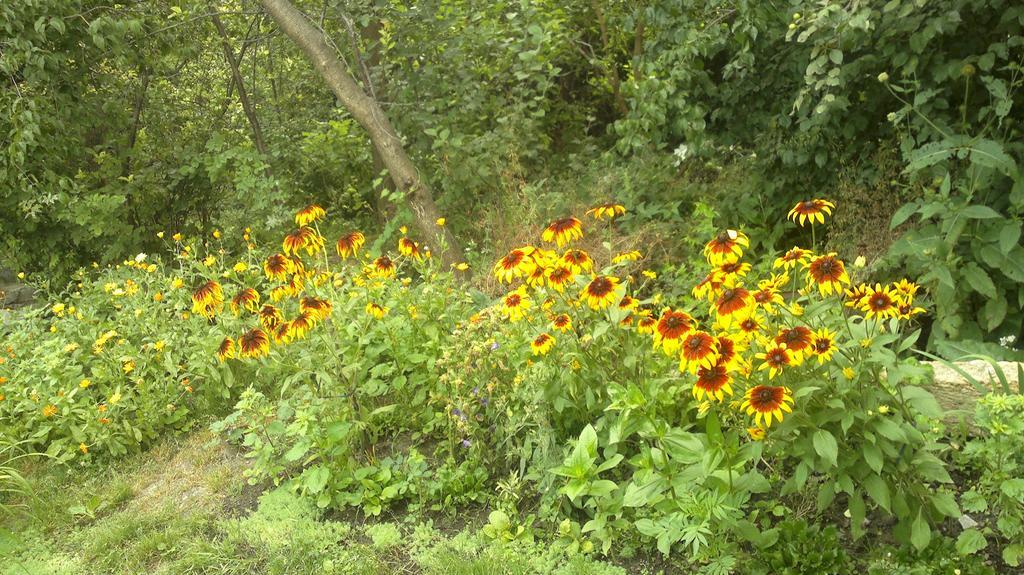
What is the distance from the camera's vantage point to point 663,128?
5.10 metres

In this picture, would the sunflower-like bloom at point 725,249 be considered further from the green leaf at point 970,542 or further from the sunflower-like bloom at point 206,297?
the sunflower-like bloom at point 206,297

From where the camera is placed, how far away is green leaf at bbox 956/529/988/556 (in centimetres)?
219

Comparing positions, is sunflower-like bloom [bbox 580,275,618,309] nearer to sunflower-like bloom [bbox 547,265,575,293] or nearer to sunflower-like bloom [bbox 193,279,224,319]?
sunflower-like bloom [bbox 547,265,575,293]

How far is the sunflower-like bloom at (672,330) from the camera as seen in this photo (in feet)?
7.22

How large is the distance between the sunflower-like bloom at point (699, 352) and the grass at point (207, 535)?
0.85 meters

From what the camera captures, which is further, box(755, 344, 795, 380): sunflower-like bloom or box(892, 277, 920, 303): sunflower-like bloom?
box(892, 277, 920, 303): sunflower-like bloom

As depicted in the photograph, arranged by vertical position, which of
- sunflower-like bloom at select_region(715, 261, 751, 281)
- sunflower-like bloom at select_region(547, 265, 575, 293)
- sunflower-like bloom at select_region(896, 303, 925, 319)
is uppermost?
sunflower-like bloom at select_region(547, 265, 575, 293)

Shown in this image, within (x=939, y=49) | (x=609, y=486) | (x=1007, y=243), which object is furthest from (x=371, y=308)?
(x=939, y=49)

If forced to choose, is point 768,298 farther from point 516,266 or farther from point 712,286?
point 516,266

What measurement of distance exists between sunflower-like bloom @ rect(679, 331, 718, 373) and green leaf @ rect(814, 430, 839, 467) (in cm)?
34

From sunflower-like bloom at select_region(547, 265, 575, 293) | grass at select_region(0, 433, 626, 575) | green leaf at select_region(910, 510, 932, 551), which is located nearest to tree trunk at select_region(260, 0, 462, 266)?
grass at select_region(0, 433, 626, 575)

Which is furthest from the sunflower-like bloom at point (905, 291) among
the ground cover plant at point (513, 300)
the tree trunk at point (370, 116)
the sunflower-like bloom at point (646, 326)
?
the tree trunk at point (370, 116)

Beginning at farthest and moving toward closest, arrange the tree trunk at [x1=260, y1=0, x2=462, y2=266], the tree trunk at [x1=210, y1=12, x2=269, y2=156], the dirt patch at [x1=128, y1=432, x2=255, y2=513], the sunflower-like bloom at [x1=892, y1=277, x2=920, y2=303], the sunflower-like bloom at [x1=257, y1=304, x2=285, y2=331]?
the tree trunk at [x1=210, y1=12, x2=269, y2=156] < the tree trunk at [x1=260, y1=0, x2=462, y2=266] < the dirt patch at [x1=128, y1=432, x2=255, y2=513] < the sunflower-like bloom at [x1=257, y1=304, x2=285, y2=331] < the sunflower-like bloom at [x1=892, y1=277, x2=920, y2=303]

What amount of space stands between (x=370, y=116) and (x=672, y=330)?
3.77 meters
